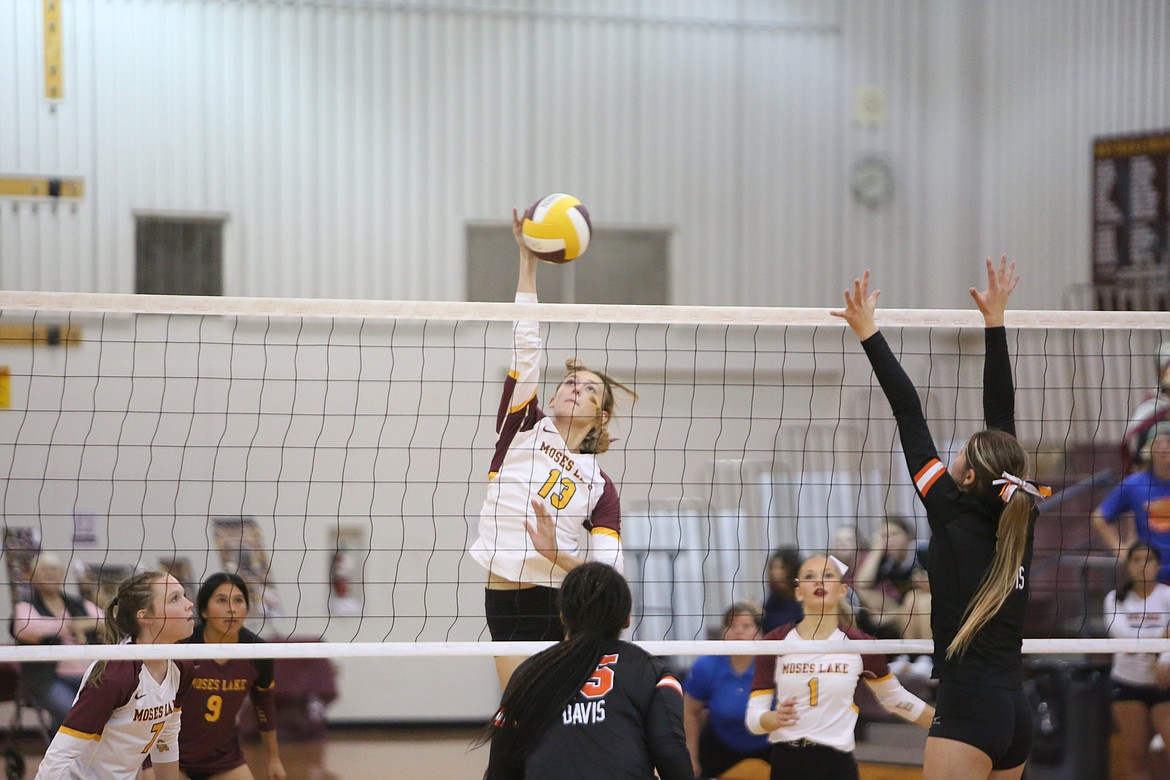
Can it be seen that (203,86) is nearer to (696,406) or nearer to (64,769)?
(696,406)

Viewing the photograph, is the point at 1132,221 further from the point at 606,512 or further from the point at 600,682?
the point at 600,682

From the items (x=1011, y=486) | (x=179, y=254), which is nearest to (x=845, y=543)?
(x=1011, y=486)

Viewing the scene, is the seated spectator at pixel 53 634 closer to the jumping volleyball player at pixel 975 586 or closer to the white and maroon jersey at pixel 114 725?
the white and maroon jersey at pixel 114 725

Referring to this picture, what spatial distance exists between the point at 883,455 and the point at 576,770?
24.1 ft

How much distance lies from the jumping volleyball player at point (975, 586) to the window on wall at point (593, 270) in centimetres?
619

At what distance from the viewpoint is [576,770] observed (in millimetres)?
2771

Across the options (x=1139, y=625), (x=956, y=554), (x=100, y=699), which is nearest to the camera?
(x=956, y=554)

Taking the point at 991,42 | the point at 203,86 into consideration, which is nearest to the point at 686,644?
the point at 203,86

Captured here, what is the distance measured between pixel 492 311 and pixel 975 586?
5.58 feet

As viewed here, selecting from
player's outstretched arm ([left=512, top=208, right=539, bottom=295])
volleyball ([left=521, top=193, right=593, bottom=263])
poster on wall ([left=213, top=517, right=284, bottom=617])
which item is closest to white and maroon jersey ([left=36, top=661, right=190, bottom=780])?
player's outstretched arm ([left=512, top=208, right=539, bottom=295])

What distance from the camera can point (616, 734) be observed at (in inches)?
110

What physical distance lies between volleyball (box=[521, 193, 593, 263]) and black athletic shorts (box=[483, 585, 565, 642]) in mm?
1197

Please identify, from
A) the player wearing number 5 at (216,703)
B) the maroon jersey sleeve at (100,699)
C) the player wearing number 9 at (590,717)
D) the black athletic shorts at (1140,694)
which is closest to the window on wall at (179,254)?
the player wearing number 5 at (216,703)

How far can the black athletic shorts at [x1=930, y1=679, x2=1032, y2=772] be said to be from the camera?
3.29m
